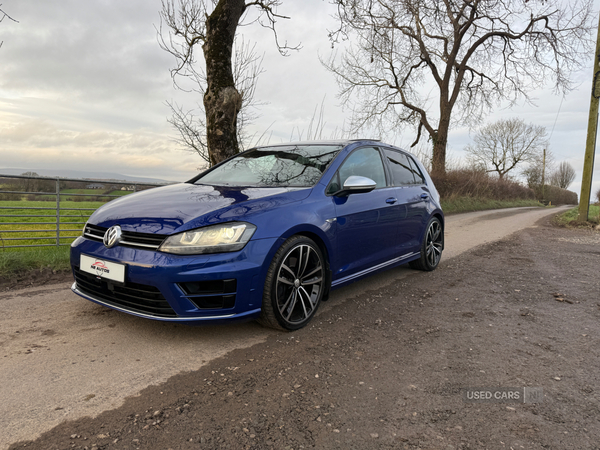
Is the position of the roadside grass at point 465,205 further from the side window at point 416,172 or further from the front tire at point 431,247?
the side window at point 416,172

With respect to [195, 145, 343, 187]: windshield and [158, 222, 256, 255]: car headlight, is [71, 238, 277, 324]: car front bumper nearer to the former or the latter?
[158, 222, 256, 255]: car headlight

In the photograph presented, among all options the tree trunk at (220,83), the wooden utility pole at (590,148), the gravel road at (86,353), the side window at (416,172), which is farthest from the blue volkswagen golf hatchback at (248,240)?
the wooden utility pole at (590,148)

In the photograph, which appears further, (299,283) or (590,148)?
(590,148)

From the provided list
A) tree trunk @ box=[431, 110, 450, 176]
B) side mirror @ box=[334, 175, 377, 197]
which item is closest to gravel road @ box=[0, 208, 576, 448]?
side mirror @ box=[334, 175, 377, 197]

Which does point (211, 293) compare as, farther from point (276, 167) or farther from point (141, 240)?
point (276, 167)

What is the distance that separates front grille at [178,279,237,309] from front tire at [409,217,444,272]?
129 inches

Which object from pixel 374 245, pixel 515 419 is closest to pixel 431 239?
pixel 374 245

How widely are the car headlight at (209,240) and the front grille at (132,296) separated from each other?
0.32 meters

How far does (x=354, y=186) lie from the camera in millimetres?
3559

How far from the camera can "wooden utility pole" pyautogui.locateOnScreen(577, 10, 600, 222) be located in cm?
1223

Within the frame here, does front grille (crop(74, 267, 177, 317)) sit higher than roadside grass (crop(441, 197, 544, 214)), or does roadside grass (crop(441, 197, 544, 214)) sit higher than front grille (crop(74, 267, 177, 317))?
roadside grass (crop(441, 197, 544, 214))

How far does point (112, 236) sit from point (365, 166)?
98.6 inches

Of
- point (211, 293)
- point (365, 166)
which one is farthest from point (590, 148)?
point (211, 293)

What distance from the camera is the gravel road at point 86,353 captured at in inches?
84.7
